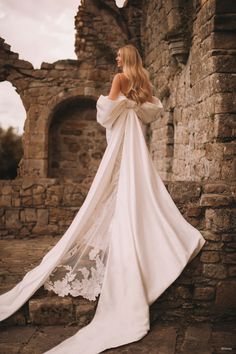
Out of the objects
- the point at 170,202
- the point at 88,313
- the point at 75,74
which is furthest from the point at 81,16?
the point at 88,313

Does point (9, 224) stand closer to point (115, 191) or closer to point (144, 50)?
point (115, 191)

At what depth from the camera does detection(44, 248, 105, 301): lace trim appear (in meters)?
3.05

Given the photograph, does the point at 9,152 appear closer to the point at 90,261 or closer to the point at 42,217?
the point at 42,217

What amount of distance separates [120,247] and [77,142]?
6.82 meters

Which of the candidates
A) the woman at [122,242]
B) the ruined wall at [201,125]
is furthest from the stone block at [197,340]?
the woman at [122,242]

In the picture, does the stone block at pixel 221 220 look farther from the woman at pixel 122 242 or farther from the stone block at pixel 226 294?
the stone block at pixel 226 294

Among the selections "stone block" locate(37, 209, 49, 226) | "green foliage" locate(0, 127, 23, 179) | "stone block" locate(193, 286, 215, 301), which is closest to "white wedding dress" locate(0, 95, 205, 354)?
"stone block" locate(193, 286, 215, 301)

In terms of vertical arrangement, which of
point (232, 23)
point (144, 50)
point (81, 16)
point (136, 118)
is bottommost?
point (136, 118)

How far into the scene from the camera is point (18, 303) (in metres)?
3.00

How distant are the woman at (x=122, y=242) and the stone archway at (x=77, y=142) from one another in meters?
6.11

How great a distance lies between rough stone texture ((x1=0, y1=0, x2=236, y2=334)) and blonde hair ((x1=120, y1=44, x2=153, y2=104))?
2.68ft

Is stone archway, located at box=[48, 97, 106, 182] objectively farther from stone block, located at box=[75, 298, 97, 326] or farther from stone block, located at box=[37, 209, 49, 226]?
stone block, located at box=[75, 298, 97, 326]

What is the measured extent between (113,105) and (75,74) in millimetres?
6083

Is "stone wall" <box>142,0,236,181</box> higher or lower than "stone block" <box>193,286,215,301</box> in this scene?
higher
